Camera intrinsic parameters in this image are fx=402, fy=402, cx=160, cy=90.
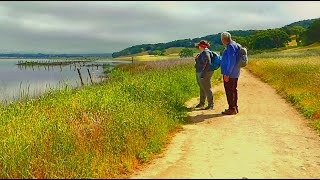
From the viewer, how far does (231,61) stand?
35.2 feet

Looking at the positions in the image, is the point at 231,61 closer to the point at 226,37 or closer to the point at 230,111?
the point at 226,37

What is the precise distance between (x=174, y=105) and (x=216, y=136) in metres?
2.98

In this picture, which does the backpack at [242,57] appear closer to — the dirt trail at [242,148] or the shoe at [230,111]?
the shoe at [230,111]

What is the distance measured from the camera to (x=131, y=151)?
6.64 metres

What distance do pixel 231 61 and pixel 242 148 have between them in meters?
3.95

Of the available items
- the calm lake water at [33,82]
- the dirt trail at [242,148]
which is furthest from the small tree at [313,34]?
the dirt trail at [242,148]

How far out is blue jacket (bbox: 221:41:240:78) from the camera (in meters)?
10.7

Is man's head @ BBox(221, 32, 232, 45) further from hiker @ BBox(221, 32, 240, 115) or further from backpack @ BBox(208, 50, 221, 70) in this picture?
backpack @ BBox(208, 50, 221, 70)

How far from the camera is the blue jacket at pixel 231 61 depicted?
10680mm

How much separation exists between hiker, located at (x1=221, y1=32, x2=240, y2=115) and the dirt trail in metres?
0.46

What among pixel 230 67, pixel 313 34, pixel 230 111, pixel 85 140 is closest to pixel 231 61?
pixel 230 67

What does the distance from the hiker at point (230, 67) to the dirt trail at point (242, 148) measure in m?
0.46

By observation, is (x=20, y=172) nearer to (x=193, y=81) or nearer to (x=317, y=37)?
(x=193, y=81)

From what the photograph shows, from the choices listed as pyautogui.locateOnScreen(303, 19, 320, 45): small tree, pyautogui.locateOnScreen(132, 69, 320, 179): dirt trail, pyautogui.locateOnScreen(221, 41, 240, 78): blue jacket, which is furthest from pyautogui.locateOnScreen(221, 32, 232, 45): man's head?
pyautogui.locateOnScreen(303, 19, 320, 45): small tree
